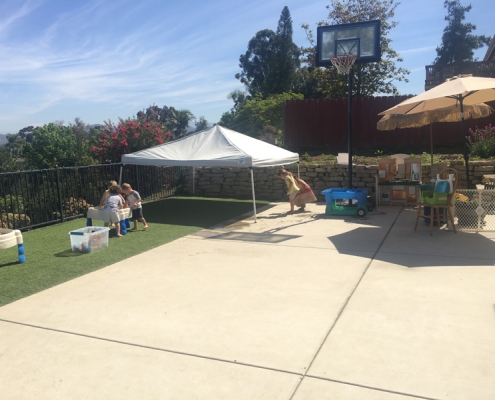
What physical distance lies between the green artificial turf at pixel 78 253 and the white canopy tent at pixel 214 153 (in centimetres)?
134

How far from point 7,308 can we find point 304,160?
11.4 metres

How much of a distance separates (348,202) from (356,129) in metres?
8.21

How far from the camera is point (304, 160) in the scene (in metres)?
14.9

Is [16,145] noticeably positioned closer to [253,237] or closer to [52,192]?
[52,192]

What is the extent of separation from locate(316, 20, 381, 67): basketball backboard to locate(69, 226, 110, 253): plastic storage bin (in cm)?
692

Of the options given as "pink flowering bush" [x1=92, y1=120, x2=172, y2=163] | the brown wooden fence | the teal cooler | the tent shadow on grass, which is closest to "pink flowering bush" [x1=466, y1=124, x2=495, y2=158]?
the brown wooden fence

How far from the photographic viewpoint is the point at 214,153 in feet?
33.9

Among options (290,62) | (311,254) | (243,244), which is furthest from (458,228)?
(290,62)

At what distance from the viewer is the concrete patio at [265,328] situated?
322 cm

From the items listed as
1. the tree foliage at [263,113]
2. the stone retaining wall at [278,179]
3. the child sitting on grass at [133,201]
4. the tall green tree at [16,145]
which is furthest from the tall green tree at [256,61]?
the child sitting on grass at [133,201]

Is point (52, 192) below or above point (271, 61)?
below

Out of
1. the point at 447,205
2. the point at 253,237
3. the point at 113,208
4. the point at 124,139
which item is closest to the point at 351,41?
the point at 447,205

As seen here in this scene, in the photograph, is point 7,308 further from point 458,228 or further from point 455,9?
point 455,9

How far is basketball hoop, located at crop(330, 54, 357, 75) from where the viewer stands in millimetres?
10344
